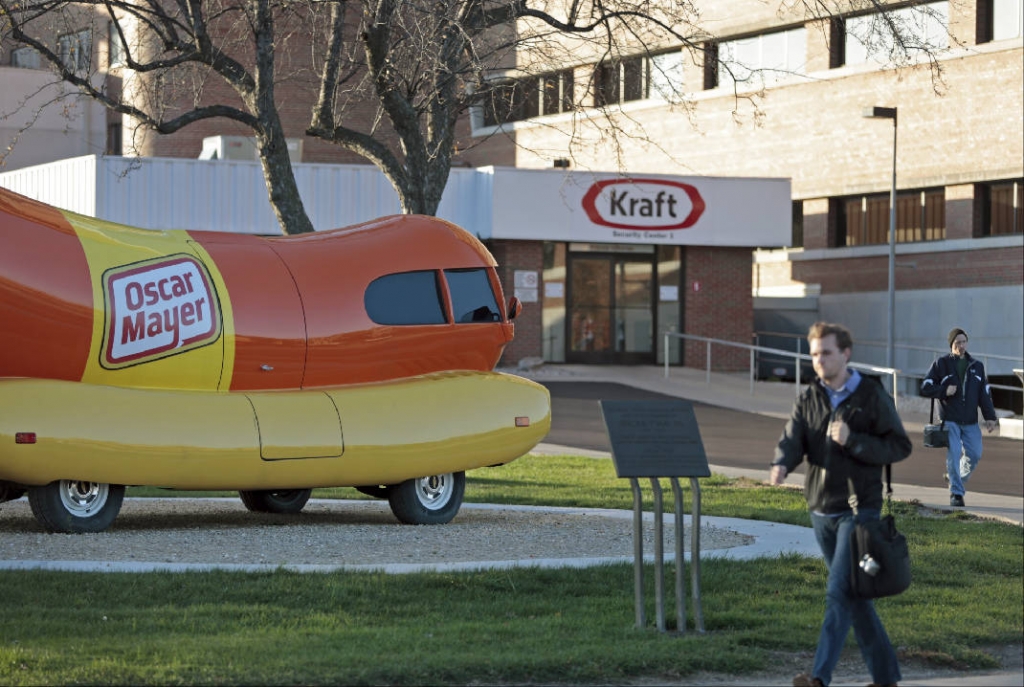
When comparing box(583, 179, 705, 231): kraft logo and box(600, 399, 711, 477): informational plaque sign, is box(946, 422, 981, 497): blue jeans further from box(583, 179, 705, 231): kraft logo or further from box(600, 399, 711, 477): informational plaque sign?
box(583, 179, 705, 231): kraft logo

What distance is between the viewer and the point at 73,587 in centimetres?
985

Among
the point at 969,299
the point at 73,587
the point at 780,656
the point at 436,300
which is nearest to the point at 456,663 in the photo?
the point at 780,656

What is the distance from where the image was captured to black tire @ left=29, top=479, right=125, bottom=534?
12383 mm

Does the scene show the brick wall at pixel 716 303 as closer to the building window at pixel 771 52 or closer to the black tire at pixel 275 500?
the building window at pixel 771 52

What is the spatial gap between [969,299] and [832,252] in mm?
5170

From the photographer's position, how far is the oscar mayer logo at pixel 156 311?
12.6 m

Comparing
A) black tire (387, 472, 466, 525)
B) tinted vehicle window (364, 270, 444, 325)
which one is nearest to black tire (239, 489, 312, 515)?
black tire (387, 472, 466, 525)

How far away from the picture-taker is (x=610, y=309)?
39.6m

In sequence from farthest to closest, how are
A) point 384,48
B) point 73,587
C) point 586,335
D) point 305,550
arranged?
point 586,335
point 384,48
point 305,550
point 73,587

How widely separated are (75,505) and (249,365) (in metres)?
1.77

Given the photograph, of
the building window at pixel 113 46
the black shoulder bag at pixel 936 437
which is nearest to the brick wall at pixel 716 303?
the building window at pixel 113 46

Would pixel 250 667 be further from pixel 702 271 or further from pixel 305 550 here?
pixel 702 271

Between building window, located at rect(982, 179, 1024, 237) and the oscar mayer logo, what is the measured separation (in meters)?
31.2

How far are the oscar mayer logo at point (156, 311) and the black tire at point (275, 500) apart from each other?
2531mm
